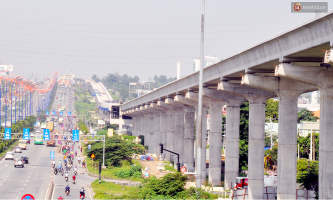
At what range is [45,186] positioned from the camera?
51.5 metres

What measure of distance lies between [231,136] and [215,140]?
4909mm

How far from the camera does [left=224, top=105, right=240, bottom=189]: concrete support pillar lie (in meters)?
45.1

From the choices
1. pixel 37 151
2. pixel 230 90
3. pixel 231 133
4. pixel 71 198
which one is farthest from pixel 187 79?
pixel 37 151

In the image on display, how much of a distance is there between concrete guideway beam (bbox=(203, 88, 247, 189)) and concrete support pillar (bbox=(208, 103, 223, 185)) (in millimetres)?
3932

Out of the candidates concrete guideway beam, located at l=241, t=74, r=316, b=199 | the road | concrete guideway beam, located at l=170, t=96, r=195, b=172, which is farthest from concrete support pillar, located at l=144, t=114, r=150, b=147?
concrete guideway beam, located at l=241, t=74, r=316, b=199

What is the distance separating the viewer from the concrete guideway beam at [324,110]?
2398 centimetres

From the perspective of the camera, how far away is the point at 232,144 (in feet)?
148

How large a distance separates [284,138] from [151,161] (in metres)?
52.8

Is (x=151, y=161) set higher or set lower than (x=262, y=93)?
lower

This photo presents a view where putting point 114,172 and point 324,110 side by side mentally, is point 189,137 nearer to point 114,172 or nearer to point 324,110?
point 114,172

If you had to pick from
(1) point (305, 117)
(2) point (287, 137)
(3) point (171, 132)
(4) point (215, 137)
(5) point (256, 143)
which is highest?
(1) point (305, 117)

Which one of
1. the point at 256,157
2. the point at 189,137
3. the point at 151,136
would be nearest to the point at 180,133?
the point at 189,137

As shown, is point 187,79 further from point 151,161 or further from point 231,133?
point 151,161

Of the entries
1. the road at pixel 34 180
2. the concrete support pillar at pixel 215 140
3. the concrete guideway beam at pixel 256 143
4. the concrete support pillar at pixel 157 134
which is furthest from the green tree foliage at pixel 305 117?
the concrete guideway beam at pixel 256 143
